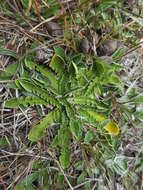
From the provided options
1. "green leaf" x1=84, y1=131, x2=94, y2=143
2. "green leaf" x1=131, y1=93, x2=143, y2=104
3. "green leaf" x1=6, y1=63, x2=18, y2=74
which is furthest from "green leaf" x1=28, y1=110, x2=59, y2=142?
"green leaf" x1=131, y1=93, x2=143, y2=104

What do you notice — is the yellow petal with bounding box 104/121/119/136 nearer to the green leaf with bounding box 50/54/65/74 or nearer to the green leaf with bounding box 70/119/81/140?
the green leaf with bounding box 70/119/81/140

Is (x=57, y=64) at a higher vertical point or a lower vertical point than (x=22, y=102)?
higher

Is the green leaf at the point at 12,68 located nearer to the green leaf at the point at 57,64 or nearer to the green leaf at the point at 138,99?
the green leaf at the point at 57,64

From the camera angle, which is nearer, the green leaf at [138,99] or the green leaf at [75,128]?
the green leaf at [75,128]

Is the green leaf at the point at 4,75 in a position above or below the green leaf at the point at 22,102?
above

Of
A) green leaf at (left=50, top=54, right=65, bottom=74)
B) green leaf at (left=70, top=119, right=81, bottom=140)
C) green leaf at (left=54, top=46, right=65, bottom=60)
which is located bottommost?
green leaf at (left=70, top=119, right=81, bottom=140)

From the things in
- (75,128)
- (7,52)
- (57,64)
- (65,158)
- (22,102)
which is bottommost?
(65,158)

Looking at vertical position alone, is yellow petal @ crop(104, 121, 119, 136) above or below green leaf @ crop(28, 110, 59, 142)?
below

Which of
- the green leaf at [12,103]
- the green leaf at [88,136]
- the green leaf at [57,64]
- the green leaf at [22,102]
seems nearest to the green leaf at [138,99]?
the green leaf at [88,136]

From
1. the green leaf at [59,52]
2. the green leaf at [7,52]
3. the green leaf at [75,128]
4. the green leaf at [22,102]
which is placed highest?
the green leaf at [7,52]

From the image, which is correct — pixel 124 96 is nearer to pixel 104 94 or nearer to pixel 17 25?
pixel 104 94

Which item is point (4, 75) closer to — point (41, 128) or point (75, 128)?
point (41, 128)

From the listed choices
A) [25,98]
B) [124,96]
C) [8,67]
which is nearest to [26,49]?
[8,67]

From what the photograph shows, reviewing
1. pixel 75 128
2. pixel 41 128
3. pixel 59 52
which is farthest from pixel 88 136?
pixel 59 52
